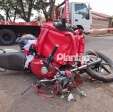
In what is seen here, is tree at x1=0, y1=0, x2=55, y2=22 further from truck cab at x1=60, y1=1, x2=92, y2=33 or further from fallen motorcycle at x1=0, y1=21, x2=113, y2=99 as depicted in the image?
fallen motorcycle at x1=0, y1=21, x2=113, y2=99

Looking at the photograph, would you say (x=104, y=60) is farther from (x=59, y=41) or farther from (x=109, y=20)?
(x=109, y=20)

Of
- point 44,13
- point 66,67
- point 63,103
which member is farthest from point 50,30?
point 44,13

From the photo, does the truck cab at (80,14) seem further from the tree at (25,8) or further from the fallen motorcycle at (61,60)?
the fallen motorcycle at (61,60)

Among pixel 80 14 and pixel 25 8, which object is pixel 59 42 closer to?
pixel 80 14

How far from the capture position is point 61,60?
7008mm

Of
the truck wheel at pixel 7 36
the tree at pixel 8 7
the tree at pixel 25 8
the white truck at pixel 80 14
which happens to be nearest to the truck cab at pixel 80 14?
the white truck at pixel 80 14

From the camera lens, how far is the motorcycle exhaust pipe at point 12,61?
7.82 m

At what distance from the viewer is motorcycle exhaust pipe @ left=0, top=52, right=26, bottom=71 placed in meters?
7.82

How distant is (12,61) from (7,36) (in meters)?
9.38

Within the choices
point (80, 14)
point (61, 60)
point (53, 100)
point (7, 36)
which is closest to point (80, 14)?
point (80, 14)

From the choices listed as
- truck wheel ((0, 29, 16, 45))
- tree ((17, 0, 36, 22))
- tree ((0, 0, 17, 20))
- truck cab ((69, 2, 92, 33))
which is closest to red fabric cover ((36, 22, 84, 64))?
truck wheel ((0, 29, 16, 45))

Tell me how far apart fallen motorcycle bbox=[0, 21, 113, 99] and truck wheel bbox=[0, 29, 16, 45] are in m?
9.21

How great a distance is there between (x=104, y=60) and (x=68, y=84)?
6.41 ft

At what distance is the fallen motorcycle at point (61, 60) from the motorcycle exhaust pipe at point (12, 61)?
22 millimetres
